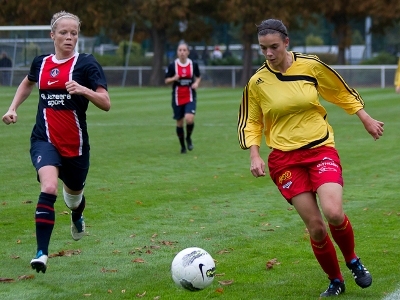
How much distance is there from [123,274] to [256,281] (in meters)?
1.04

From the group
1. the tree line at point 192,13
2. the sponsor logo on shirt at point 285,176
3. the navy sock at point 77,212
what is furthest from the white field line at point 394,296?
the tree line at point 192,13

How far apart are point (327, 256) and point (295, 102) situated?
3.59 ft

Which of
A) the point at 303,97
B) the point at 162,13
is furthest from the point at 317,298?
the point at 162,13

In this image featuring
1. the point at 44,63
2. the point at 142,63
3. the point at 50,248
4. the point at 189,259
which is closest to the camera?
the point at 189,259

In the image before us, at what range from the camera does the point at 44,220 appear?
6496mm

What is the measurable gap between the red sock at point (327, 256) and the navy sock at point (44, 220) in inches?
75.2

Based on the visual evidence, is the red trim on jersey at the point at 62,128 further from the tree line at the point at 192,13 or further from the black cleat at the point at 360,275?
the tree line at the point at 192,13

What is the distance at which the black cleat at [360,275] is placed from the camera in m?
6.18

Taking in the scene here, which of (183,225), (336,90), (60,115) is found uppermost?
(336,90)

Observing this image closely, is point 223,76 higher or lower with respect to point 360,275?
lower

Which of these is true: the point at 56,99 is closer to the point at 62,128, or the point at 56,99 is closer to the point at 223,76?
the point at 62,128

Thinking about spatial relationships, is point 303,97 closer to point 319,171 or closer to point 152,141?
point 319,171

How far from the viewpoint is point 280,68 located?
20.5 ft

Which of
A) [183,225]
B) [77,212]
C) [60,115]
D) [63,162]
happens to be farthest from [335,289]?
[183,225]
